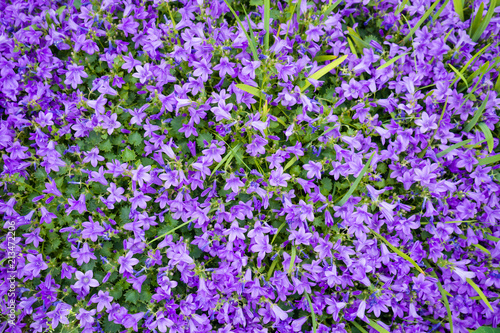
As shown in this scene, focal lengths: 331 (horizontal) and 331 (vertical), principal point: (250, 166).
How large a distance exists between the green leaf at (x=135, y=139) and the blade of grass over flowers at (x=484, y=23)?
3.31 m

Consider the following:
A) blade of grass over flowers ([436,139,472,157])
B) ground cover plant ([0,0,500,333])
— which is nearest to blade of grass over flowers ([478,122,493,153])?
ground cover plant ([0,0,500,333])

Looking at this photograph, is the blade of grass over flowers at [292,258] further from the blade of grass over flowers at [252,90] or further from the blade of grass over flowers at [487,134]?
the blade of grass over flowers at [487,134]

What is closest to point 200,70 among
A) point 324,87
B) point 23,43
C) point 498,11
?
point 324,87

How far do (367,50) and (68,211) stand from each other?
2.92 m

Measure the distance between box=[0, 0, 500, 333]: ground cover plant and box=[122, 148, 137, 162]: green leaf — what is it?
18mm

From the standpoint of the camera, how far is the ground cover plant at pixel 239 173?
272cm

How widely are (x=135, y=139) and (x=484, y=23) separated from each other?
3.41 meters

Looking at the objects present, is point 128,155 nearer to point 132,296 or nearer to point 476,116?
point 132,296

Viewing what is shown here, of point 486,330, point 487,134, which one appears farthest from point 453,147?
point 486,330

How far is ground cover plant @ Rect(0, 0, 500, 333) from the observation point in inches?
107

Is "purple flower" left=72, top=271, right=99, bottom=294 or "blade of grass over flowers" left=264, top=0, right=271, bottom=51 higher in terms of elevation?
"blade of grass over flowers" left=264, top=0, right=271, bottom=51

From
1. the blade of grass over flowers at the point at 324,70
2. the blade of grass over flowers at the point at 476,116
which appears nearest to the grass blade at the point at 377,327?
the blade of grass over flowers at the point at 476,116

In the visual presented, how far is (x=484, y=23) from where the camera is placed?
3.13 meters

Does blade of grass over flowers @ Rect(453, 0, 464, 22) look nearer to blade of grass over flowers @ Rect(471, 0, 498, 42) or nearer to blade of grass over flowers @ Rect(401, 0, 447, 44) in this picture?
blade of grass over flowers @ Rect(471, 0, 498, 42)
